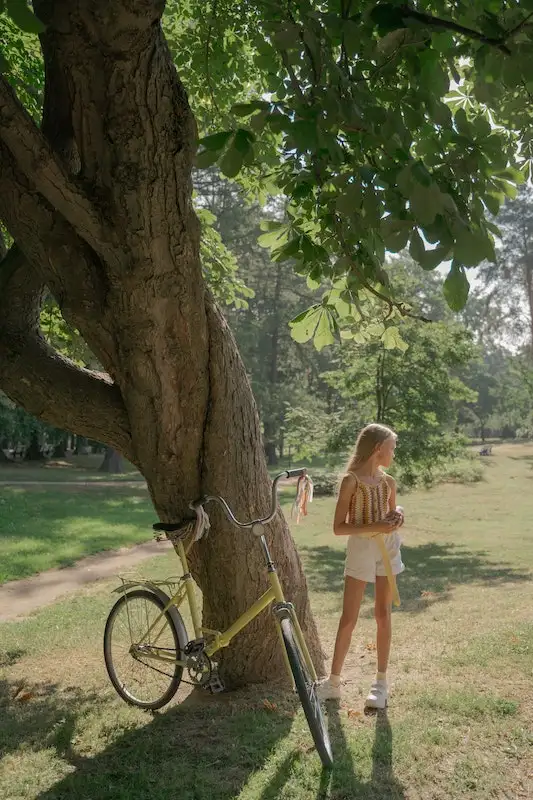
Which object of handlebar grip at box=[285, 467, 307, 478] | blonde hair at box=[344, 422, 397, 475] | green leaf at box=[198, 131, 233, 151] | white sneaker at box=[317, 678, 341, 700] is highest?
green leaf at box=[198, 131, 233, 151]

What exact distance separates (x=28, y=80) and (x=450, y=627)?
6.82 m

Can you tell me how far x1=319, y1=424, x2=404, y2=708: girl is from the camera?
4.37 metres

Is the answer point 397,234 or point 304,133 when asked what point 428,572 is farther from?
point 304,133

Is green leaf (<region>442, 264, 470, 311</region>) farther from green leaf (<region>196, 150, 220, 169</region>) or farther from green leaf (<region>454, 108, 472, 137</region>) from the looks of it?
green leaf (<region>196, 150, 220, 169</region>)

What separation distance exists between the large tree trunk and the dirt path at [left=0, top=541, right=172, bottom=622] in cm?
459

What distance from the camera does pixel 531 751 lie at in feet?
11.5

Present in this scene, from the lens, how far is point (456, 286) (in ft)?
7.68

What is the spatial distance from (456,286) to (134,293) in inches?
83.3

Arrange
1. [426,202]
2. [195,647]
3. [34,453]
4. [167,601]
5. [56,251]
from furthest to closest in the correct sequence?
[34,453] → [167,601] → [195,647] → [56,251] → [426,202]

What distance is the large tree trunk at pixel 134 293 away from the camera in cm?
372

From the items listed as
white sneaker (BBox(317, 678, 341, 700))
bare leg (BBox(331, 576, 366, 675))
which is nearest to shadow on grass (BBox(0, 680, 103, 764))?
white sneaker (BBox(317, 678, 341, 700))

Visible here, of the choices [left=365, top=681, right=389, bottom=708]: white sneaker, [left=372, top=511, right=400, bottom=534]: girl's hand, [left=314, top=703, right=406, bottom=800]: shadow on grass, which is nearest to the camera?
[left=314, top=703, right=406, bottom=800]: shadow on grass

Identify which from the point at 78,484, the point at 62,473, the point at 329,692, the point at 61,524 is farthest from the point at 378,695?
the point at 62,473

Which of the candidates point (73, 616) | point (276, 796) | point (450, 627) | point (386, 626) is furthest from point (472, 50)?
point (73, 616)
